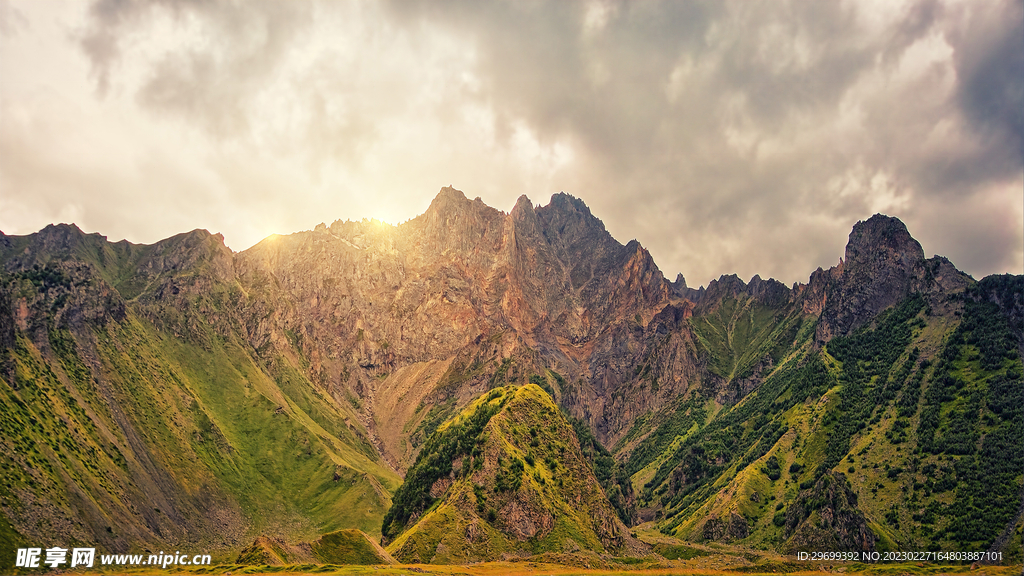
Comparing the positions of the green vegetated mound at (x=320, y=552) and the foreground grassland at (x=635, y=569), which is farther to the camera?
the green vegetated mound at (x=320, y=552)

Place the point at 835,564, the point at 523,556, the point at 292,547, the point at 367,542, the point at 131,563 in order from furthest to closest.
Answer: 1. the point at 835,564
2. the point at 523,556
3. the point at 131,563
4. the point at 367,542
5. the point at 292,547

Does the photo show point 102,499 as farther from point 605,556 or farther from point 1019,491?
point 1019,491

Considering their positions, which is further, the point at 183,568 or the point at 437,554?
the point at 437,554

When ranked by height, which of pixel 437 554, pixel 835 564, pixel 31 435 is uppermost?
pixel 31 435

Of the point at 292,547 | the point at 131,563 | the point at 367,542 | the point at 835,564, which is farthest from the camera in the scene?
the point at 835,564

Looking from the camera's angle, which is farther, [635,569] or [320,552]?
[635,569]

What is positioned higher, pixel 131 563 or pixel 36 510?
pixel 36 510

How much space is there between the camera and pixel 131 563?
172 m

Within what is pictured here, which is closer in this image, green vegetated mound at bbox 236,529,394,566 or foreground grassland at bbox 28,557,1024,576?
foreground grassland at bbox 28,557,1024,576

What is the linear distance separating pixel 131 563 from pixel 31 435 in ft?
159

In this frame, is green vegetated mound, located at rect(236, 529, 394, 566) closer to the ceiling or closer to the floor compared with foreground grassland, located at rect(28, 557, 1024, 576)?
closer to the ceiling

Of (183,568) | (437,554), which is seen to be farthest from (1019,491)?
(183,568)

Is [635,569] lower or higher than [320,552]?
lower

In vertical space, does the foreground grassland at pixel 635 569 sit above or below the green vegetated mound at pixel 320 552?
below
